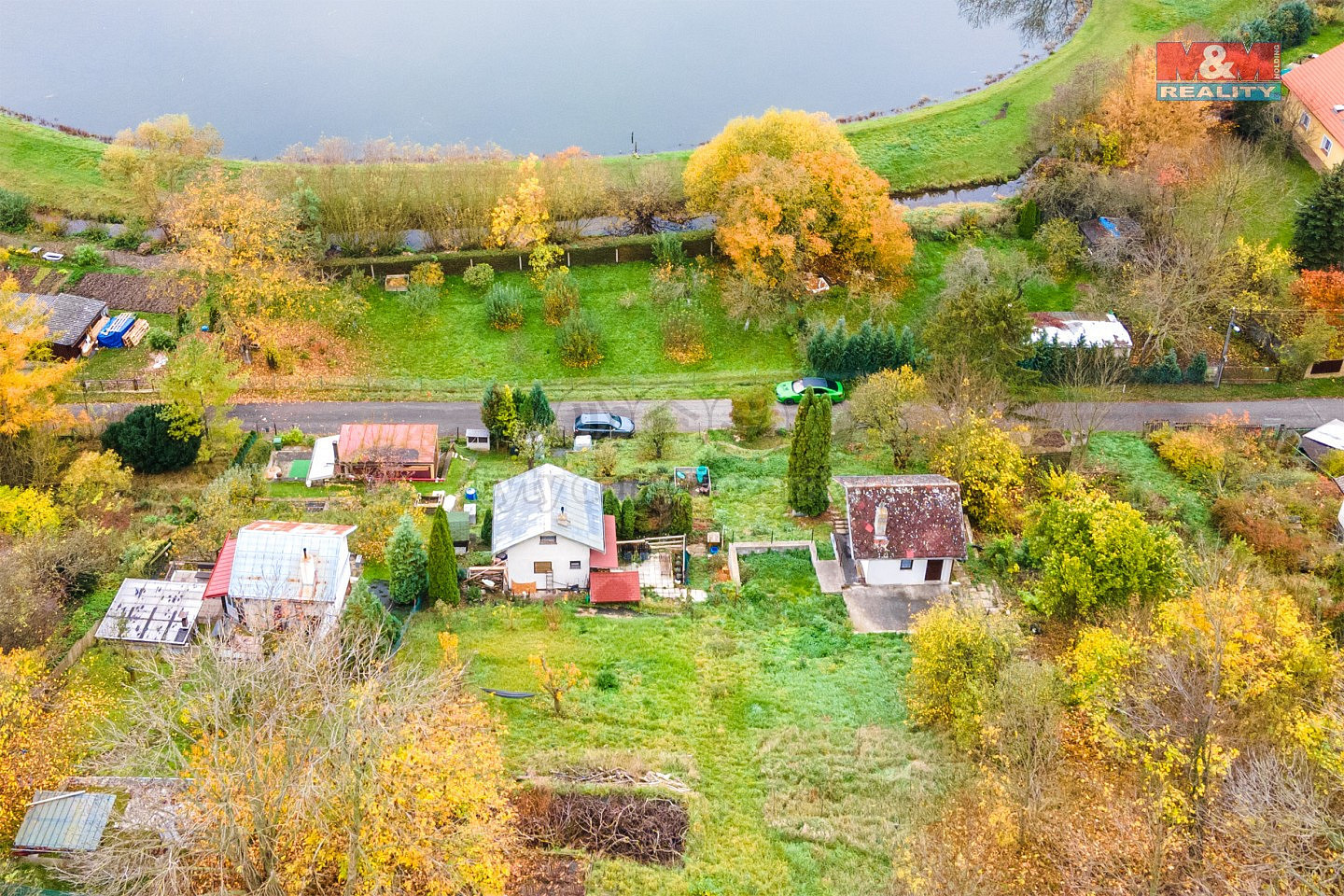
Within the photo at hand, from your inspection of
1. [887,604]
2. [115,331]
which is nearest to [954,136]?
[887,604]

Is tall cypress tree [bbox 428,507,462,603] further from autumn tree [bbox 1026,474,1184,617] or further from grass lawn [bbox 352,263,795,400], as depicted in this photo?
autumn tree [bbox 1026,474,1184,617]

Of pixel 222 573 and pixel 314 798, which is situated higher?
pixel 222 573

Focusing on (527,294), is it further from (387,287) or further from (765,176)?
(765,176)

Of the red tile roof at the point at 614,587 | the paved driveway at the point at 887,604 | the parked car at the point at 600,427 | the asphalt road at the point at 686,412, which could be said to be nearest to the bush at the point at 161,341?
the asphalt road at the point at 686,412

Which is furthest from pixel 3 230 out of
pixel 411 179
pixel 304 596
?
pixel 304 596

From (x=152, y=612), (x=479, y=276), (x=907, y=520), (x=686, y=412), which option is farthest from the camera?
(x=479, y=276)

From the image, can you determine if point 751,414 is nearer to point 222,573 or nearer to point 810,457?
point 810,457
